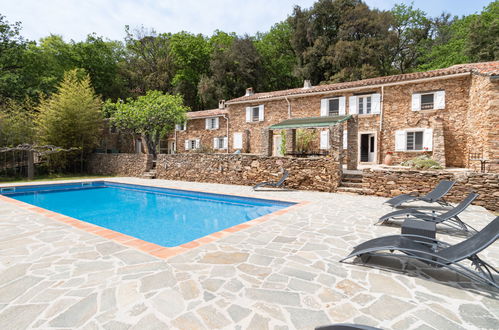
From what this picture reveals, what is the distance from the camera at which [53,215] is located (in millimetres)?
5574

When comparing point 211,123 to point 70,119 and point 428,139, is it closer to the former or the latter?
point 70,119

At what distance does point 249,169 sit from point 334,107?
28.0 ft

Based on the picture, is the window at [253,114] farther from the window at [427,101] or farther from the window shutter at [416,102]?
the window at [427,101]

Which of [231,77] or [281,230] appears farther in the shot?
[231,77]

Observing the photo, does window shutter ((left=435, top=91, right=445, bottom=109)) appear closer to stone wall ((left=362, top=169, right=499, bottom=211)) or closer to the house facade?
the house facade

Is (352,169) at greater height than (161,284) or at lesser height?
greater

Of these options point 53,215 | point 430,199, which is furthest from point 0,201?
point 430,199

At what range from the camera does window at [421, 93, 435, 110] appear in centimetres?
1372

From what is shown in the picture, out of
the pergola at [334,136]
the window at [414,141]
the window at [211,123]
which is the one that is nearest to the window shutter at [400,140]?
the window at [414,141]

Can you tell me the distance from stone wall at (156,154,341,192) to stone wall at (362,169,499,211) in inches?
52.7

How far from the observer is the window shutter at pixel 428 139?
13.5 metres

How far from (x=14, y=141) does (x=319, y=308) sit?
1909 cm

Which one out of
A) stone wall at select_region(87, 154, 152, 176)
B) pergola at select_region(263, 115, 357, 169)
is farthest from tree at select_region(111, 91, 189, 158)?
pergola at select_region(263, 115, 357, 169)

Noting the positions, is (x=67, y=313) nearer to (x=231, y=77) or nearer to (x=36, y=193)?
(x=36, y=193)
